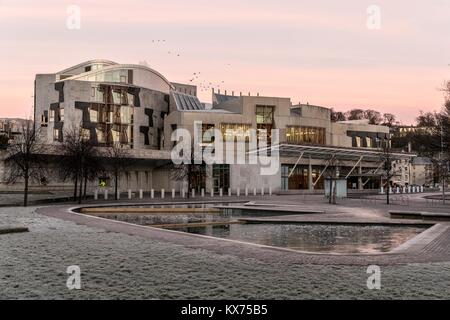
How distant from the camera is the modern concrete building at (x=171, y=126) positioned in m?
63.9

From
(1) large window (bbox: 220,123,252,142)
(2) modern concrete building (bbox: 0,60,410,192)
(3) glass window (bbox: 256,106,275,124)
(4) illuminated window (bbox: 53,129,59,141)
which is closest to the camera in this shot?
(2) modern concrete building (bbox: 0,60,410,192)

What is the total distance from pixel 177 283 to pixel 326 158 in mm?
63158

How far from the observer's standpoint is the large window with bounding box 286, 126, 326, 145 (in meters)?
71.8

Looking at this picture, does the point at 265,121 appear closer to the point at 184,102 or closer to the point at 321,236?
the point at 184,102

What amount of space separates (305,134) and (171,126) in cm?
2143

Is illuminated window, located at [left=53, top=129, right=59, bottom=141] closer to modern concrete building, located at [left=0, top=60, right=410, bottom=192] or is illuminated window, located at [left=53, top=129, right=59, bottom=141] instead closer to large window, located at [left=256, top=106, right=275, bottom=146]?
modern concrete building, located at [left=0, top=60, right=410, bottom=192]

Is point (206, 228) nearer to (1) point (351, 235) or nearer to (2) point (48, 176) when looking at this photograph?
(1) point (351, 235)

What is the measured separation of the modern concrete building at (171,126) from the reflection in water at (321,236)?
39.7m

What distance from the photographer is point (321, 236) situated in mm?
16562

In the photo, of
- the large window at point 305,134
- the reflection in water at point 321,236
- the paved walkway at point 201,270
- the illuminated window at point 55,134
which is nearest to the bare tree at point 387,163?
the large window at point 305,134

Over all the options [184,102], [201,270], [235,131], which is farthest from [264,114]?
[201,270]

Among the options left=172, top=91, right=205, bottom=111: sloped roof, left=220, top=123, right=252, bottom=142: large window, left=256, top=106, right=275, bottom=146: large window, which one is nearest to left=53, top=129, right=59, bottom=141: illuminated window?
left=172, top=91, right=205, bottom=111: sloped roof

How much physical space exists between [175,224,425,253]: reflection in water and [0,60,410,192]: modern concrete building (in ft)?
130

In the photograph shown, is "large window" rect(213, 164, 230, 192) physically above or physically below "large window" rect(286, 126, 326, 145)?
below
